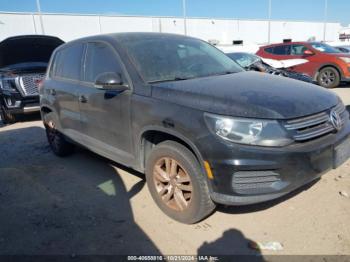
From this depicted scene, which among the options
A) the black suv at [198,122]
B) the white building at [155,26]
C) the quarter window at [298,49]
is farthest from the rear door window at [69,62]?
the white building at [155,26]

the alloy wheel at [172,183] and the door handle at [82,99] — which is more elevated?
the door handle at [82,99]

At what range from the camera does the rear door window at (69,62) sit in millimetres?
4359

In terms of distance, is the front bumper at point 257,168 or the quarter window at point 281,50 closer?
the front bumper at point 257,168

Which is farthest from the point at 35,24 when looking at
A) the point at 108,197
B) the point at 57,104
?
the point at 108,197

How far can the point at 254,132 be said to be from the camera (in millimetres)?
2590

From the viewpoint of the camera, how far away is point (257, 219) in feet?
→ 10.5

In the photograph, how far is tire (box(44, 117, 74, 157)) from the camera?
522cm

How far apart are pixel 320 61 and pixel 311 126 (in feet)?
31.2

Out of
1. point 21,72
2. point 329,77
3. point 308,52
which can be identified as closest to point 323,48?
point 308,52

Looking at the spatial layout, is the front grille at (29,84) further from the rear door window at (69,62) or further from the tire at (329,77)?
the tire at (329,77)

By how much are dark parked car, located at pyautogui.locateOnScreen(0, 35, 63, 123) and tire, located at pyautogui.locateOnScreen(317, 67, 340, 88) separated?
28.3 feet

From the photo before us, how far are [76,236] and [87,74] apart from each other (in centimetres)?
199

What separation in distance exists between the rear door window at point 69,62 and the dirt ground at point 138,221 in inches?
56.5

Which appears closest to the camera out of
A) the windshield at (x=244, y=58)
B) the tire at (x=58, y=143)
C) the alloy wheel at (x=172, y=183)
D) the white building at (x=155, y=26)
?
the alloy wheel at (x=172, y=183)
